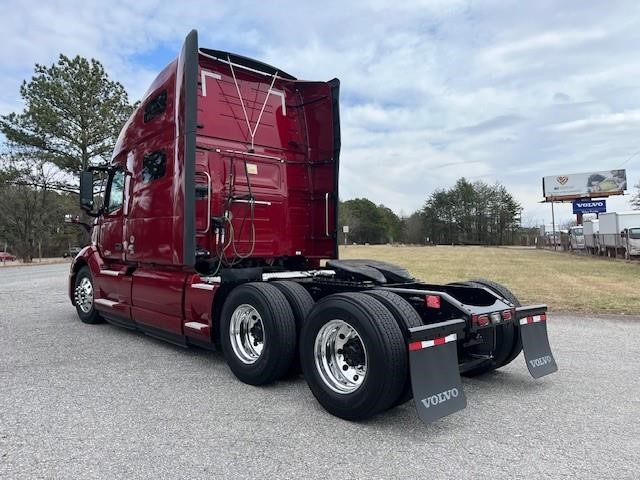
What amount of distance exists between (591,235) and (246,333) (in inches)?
1335

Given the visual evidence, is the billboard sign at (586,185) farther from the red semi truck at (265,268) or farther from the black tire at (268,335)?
the black tire at (268,335)

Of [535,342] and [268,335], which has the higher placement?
[268,335]

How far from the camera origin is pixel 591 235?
32969mm

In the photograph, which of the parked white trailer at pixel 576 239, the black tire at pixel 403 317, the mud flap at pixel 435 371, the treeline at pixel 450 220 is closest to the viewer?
the mud flap at pixel 435 371

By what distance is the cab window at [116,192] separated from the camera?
23.2 ft

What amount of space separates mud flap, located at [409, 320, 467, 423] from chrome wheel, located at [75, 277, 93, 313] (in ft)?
20.4

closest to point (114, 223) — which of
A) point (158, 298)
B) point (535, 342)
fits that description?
point (158, 298)

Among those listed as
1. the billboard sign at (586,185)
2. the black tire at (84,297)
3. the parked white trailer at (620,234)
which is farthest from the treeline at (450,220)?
the black tire at (84,297)

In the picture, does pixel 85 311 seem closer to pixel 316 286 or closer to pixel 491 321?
pixel 316 286

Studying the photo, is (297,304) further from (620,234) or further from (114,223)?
(620,234)

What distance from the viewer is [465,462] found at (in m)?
2.99

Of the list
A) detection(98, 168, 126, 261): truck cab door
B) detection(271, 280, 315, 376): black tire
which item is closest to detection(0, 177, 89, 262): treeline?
detection(98, 168, 126, 261): truck cab door

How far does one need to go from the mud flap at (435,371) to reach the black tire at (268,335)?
1352 mm

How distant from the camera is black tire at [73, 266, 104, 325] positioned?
7.80m
